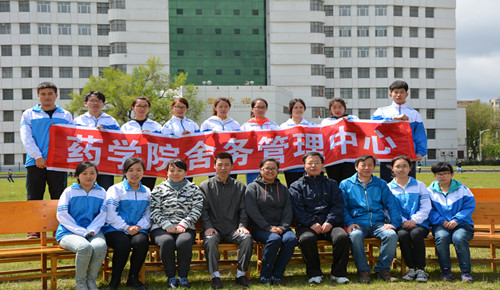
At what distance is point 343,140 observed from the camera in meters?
8.17

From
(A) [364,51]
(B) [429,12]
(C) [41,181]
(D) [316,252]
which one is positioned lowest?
(D) [316,252]

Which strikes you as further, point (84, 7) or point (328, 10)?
point (328, 10)

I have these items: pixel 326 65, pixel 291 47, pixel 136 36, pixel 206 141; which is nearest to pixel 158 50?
pixel 136 36

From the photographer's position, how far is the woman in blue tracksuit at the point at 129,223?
5.78 m

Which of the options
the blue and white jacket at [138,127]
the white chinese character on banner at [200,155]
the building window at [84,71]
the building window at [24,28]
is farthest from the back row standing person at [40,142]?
the building window at [24,28]

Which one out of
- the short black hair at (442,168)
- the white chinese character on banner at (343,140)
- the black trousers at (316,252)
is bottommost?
the black trousers at (316,252)

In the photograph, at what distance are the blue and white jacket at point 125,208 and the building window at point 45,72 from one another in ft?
189

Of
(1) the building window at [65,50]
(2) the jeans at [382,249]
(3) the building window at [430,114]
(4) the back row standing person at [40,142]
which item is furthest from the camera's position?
(3) the building window at [430,114]

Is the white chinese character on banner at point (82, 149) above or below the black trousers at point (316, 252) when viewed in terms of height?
above

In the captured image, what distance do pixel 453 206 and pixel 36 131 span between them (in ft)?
20.9

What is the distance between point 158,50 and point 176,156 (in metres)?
51.1

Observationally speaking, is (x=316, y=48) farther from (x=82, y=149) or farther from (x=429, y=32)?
(x=82, y=149)

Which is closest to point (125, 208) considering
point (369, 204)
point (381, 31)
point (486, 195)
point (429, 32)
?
point (369, 204)

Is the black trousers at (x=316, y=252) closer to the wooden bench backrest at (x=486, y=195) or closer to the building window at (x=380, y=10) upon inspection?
the wooden bench backrest at (x=486, y=195)
